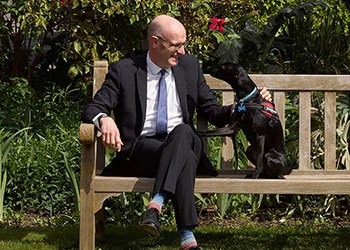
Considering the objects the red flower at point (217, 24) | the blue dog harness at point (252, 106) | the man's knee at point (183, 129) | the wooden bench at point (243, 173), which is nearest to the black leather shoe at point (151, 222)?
the wooden bench at point (243, 173)

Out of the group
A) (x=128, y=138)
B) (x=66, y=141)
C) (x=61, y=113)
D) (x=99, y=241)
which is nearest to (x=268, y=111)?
(x=128, y=138)

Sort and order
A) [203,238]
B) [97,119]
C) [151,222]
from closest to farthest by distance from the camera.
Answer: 1. [151,222]
2. [97,119]
3. [203,238]

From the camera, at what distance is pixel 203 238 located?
6.07 metres

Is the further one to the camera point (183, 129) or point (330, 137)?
point (330, 137)

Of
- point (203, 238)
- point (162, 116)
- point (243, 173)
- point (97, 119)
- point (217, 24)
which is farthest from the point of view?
point (217, 24)

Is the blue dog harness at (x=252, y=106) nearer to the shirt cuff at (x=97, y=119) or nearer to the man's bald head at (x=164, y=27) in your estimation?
the man's bald head at (x=164, y=27)

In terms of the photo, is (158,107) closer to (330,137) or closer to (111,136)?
(111,136)

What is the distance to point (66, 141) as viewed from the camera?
712cm

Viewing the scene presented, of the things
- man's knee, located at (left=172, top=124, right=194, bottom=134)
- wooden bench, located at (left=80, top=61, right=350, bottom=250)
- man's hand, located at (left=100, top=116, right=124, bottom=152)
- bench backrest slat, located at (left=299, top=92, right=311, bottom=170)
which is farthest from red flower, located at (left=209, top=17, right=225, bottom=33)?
man's hand, located at (left=100, top=116, right=124, bottom=152)

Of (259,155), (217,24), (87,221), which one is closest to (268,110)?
(259,155)

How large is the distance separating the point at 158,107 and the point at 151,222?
83 centimetres

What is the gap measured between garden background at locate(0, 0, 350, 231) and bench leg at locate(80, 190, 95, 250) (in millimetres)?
1034

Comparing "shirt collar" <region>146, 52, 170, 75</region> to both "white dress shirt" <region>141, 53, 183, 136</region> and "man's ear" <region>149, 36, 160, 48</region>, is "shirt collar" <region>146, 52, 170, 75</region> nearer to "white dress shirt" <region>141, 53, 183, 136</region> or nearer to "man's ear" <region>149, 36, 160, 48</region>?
"white dress shirt" <region>141, 53, 183, 136</region>

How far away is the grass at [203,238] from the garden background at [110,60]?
0.27m
